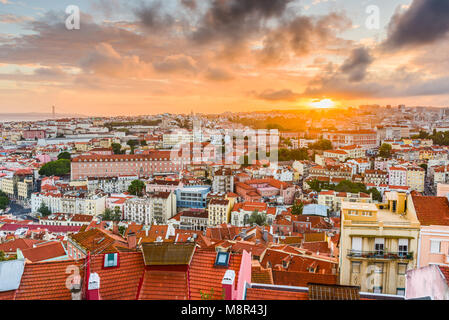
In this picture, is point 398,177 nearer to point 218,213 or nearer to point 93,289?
point 218,213

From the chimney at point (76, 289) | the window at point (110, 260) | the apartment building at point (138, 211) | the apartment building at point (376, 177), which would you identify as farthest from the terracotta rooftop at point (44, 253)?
the apartment building at point (376, 177)

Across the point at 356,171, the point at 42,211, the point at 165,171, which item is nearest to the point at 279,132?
the point at 356,171

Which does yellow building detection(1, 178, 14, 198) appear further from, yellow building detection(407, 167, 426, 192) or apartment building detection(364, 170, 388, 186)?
yellow building detection(407, 167, 426, 192)

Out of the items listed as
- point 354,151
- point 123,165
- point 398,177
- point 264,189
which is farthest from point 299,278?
point 354,151

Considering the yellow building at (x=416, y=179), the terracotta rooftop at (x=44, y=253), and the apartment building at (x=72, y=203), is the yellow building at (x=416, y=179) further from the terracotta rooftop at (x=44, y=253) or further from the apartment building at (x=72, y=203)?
the terracotta rooftop at (x=44, y=253)

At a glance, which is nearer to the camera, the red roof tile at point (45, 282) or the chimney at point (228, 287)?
the chimney at point (228, 287)

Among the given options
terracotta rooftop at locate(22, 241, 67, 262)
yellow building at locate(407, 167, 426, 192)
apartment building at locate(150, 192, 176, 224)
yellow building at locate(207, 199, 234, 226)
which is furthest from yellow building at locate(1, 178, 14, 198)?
yellow building at locate(407, 167, 426, 192)
